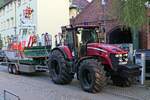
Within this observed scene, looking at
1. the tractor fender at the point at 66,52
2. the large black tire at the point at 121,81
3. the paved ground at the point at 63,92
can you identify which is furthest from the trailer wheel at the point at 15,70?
the large black tire at the point at 121,81

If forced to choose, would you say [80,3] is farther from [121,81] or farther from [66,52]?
[121,81]

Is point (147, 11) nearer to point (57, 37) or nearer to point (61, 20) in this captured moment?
point (57, 37)

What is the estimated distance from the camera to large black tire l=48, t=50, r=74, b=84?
16375 mm

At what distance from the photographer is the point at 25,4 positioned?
4934 cm

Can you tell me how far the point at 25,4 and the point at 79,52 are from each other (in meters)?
34.6

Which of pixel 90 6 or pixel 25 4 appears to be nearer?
pixel 90 6

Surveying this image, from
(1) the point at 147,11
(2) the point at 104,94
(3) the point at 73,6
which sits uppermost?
(3) the point at 73,6

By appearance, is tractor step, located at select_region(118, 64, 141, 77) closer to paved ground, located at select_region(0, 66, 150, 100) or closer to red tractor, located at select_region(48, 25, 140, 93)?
red tractor, located at select_region(48, 25, 140, 93)

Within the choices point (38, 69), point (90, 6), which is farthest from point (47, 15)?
point (38, 69)

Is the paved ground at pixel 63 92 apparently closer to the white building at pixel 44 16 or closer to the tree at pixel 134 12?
the tree at pixel 134 12

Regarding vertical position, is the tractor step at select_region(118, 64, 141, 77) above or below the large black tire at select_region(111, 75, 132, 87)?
above

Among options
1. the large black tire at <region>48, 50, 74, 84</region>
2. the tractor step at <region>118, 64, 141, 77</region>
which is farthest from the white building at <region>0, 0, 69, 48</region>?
the tractor step at <region>118, 64, 141, 77</region>

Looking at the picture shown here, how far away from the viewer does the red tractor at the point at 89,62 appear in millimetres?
14555

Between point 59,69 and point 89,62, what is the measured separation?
98.1 inches
